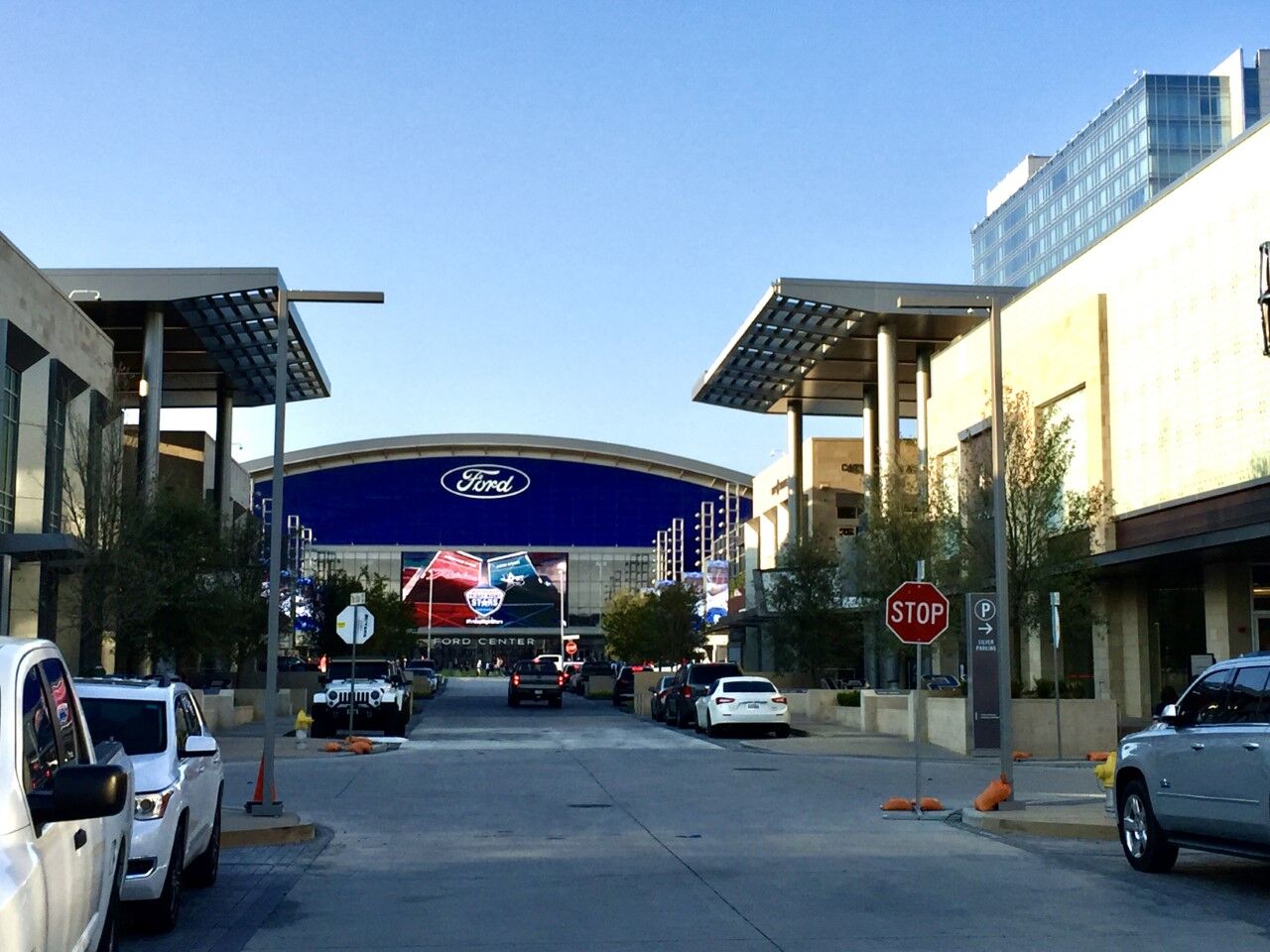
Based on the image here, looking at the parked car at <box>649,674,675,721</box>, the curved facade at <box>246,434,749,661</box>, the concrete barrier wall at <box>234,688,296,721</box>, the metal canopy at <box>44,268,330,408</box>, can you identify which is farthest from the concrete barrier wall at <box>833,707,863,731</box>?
the curved facade at <box>246,434,749,661</box>

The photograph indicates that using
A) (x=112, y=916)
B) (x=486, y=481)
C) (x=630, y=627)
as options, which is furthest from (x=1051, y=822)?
(x=486, y=481)

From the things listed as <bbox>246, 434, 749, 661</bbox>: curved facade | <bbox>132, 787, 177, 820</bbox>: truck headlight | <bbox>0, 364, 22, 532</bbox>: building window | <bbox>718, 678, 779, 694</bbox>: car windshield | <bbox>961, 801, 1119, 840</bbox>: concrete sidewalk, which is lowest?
<bbox>961, 801, 1119, 840</bbox>: concrete sidewalk

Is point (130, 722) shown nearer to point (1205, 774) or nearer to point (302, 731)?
point (1205, 774)

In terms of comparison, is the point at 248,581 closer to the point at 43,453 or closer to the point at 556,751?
the point at 43,453

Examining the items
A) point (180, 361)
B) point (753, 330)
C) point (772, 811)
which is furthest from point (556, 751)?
point (180, 361)

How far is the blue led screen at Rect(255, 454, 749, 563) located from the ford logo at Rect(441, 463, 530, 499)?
83 millimetres

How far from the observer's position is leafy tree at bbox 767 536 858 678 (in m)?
49.4

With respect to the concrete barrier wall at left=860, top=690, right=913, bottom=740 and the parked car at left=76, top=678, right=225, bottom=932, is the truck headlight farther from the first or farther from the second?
the concrete barrier wall at left=860, top=690, right=913, bottom=740

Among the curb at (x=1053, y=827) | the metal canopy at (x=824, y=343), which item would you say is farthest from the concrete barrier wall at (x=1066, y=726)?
the metal canopy at (x=824, y=343)

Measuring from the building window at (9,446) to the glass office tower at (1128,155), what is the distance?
89.4 m

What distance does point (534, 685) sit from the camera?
2335 inches

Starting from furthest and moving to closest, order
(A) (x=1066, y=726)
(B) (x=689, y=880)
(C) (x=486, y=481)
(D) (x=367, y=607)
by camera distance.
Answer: (C) (x=486, y=481) < (D) (x=367, y=607) < (A) (x=1066, y=726) < (B) (x=689, y=880)

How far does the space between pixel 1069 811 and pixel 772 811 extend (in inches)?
138

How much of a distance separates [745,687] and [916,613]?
→ 1753cm
